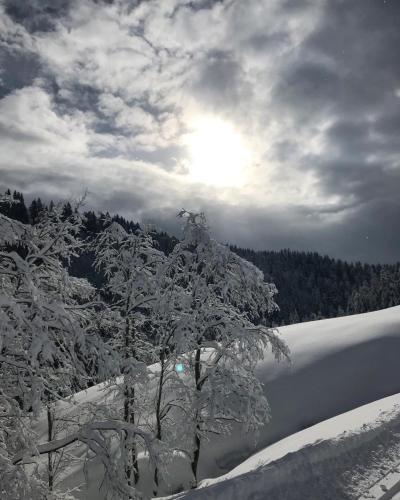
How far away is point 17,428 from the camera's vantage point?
7.04 m

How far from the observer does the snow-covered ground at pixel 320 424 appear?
647 cm

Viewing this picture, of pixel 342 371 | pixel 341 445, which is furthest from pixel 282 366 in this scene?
pixel 341 445

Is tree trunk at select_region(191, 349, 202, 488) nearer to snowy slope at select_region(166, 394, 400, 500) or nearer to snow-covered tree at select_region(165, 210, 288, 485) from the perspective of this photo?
snow-covered tree at select_region(165, 210, 288, 485)

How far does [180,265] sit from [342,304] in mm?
191163

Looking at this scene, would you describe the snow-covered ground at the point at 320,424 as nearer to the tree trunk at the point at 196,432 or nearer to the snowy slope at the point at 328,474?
the snowy slope at the point at 328,474

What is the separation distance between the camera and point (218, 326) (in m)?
11.3

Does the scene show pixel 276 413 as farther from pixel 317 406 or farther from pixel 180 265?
pixel 180 265

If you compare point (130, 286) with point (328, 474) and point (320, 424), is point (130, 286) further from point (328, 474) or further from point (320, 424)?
point (320, 424)

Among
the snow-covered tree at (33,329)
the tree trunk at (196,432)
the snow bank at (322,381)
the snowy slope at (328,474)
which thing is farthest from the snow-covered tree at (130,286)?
the snowy slope at (328,474)

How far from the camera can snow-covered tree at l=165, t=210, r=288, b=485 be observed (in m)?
10.5

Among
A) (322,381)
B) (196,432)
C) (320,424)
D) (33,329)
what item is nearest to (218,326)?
(196,432)

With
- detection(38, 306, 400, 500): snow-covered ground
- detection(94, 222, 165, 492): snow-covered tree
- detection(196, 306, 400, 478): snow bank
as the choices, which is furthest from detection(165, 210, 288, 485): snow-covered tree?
detection(196, 306, 400, 478): snow bank

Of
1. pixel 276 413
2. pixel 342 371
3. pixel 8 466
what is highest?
pixel 8 466

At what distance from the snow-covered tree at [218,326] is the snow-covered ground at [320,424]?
156 cm
